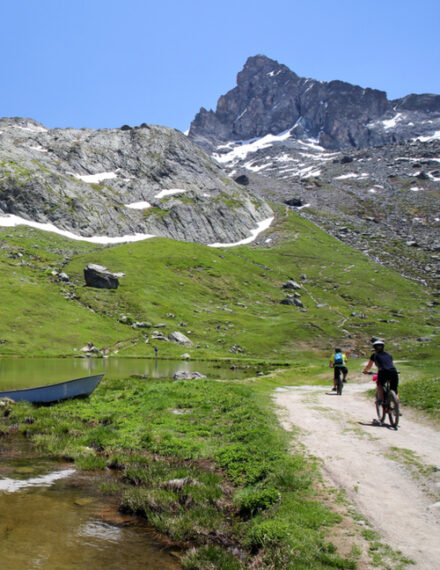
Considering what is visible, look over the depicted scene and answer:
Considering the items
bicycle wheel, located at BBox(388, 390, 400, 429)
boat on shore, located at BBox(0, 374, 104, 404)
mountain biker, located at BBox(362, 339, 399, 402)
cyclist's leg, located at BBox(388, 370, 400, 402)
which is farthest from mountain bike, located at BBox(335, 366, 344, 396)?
boat on shore, located at BBox(0, 374, 104, 404)

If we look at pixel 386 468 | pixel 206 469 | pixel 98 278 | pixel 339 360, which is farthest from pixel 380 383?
pixel 98 278

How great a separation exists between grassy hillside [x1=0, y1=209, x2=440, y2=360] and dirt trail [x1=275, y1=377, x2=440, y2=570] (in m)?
59.9

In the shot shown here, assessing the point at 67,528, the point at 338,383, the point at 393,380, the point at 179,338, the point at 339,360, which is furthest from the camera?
the point at 179,338

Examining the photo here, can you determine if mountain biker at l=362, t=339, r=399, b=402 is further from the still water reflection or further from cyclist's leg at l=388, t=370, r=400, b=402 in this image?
the still water reflection

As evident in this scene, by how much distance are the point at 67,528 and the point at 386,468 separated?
9.57 metres

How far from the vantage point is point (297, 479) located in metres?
11.9

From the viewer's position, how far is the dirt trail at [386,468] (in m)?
8.69

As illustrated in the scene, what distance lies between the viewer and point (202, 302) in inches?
4872

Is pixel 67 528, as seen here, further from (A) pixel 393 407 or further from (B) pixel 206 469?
(A) pixel 393 407

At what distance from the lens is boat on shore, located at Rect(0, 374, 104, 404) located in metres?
27.0

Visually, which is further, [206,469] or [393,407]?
[393,407]

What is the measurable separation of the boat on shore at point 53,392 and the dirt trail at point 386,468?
48.3ft

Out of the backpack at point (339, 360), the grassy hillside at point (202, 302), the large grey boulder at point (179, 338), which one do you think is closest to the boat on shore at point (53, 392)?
the backpack at point (339, 360)

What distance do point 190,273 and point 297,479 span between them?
139005mm
